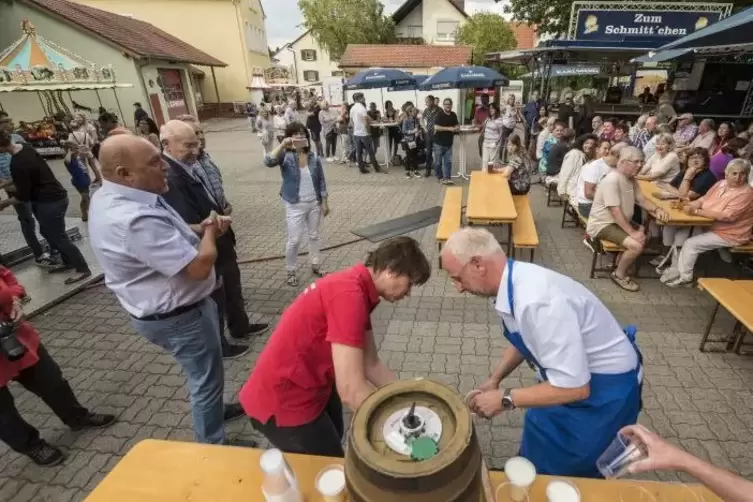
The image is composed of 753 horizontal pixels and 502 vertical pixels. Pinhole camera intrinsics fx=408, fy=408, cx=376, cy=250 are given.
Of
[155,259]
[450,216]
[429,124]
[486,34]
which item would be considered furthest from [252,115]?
[155,259]

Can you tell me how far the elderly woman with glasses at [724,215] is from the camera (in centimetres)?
434

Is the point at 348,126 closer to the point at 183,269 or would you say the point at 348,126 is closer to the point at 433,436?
the point at 183,269

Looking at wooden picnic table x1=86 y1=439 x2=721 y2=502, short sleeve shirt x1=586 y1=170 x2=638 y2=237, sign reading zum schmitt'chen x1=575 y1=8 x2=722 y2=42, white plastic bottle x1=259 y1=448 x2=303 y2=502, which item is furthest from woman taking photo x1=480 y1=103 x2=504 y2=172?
white plastic bottle x1=259 y1=448 x2=303 y2=502

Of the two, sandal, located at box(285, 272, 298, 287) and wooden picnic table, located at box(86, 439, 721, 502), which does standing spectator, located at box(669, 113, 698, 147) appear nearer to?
sandal, located at box(285, 272, 298, 287)

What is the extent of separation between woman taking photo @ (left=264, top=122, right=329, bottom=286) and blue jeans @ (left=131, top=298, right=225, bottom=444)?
7.82ft

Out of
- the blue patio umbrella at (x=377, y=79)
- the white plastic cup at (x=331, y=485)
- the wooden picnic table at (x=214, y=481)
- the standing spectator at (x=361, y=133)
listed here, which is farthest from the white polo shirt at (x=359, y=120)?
the white plastic cup at (x=331, y=485)

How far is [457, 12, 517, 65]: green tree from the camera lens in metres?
32.2

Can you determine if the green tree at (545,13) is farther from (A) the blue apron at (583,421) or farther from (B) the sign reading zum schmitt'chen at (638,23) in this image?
(A) the blue apron at (583,421)

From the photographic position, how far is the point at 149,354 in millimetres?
4035

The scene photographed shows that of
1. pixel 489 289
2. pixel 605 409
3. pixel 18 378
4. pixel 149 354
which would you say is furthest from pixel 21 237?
pixel 605 409

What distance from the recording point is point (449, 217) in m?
5.63

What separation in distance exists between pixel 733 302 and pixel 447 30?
38257mm

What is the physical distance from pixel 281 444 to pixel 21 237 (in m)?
7.44

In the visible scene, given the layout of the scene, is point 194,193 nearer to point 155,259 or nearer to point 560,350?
point 155,259
